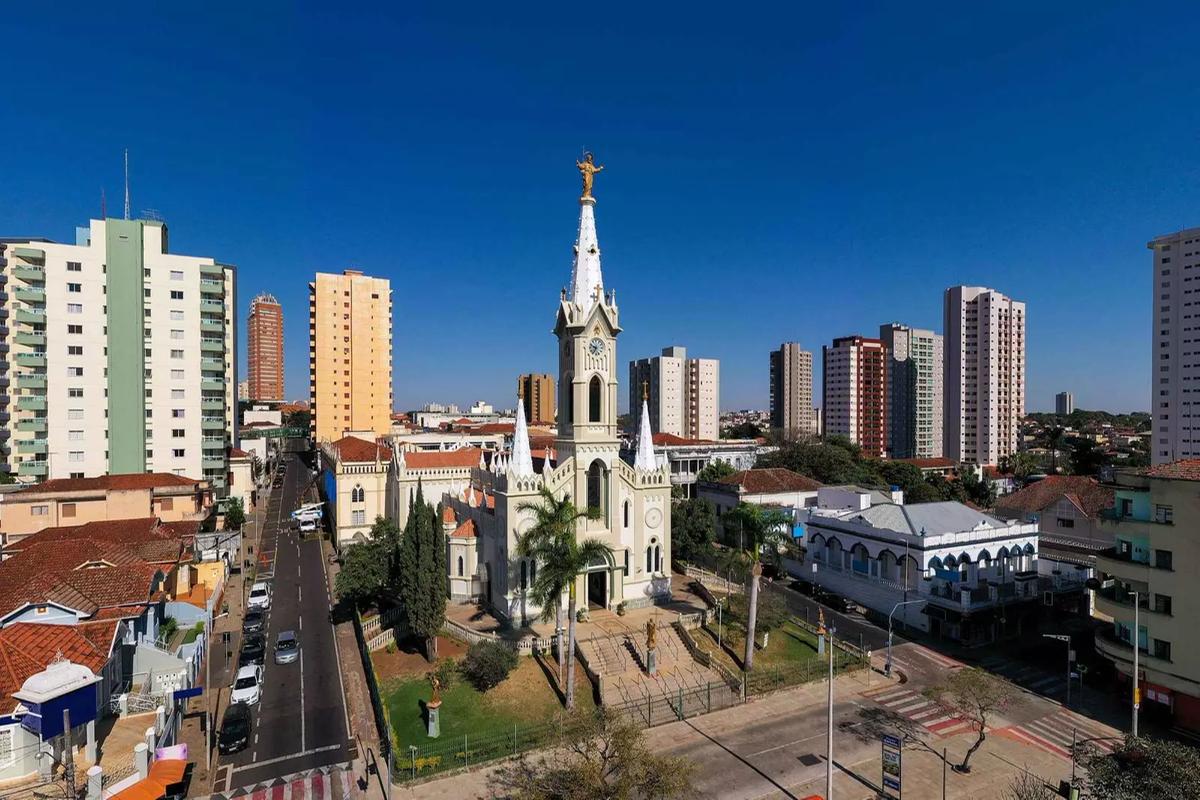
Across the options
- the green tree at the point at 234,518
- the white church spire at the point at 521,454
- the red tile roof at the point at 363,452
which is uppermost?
the white church spire at the point at 521,454

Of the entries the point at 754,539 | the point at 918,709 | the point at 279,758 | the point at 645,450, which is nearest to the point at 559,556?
the point at 279,758

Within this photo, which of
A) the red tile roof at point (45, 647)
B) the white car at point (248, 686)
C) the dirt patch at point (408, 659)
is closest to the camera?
the red tile roof at point (45, 647)

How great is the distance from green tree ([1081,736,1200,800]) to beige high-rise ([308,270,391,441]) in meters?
129

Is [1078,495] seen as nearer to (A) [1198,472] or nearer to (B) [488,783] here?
(A) [1198,472]

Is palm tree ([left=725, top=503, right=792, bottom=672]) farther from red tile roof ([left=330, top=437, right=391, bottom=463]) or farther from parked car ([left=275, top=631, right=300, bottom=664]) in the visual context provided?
red tile roof ([left=330, top=437, right=391, bottom=463])

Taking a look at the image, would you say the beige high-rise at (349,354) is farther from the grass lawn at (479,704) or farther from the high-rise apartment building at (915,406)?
the high-rise apartment building at (915,406)

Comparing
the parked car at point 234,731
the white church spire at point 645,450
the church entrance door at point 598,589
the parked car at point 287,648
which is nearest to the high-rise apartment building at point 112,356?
the parked car at point 287,648

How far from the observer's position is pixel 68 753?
24156 millimetres

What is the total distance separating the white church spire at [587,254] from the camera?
1898 inches

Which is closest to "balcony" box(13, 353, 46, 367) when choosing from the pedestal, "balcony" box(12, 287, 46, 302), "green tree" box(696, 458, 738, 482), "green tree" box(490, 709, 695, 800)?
"balcony" box(12, 287, 46, 302)

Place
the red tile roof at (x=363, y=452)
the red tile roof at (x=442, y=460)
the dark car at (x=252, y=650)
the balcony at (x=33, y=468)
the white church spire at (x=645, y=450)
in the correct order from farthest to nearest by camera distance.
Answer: the red tile roof at (x=363, y=452) < the balcony at (x=33, y=468) < the red tile roof at (x=442, y=460) < the white church spire at (x=645, y=450) < the dark car at (x=252, y=650)

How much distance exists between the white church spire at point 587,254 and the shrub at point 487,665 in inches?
953

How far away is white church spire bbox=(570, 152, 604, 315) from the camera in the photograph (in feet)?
158

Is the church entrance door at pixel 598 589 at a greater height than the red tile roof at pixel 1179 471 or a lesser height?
lesser
